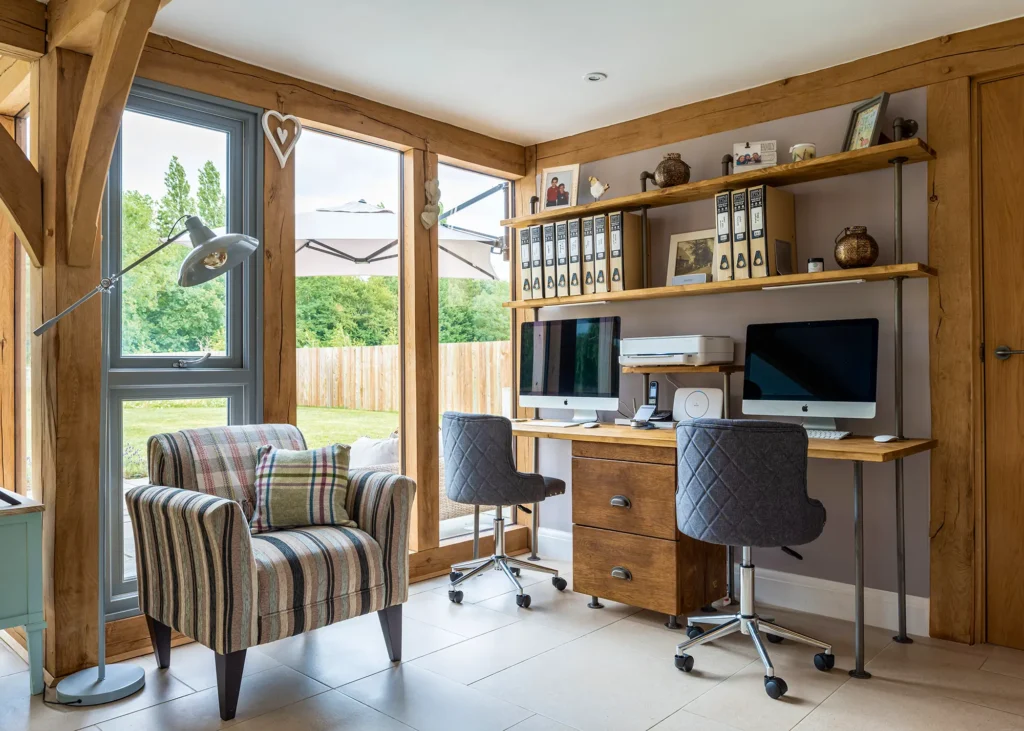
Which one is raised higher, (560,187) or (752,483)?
(560,187)

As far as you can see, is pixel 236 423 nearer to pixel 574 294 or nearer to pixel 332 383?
pixel 332 383

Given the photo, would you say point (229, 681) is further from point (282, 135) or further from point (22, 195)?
point (282, 135)

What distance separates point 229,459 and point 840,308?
261cm

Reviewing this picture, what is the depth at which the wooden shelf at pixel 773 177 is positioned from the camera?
2.99 metres

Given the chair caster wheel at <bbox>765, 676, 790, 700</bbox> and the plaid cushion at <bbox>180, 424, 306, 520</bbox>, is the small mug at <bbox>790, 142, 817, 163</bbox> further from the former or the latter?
the plaid cushion at <bbox>180, 424, 306, 520</bbox>

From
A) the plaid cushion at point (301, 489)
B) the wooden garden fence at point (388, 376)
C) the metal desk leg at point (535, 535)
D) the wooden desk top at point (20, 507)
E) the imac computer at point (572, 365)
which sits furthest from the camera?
the metal desk leg at point (535, 535)

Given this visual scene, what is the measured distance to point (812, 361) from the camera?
3.18 metres

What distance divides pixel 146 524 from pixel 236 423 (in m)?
0.76

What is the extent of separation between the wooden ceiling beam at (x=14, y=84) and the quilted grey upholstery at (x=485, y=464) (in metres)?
2.17

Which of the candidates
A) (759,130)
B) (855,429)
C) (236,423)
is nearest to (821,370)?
(855,429)

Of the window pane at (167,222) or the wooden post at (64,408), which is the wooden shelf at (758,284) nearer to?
the window pane at (167,222)

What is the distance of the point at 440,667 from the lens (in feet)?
8.93

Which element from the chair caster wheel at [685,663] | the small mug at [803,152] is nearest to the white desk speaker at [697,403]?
the small mug at [803,152]

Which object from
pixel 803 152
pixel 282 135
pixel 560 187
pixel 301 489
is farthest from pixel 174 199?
pixel 803 152
